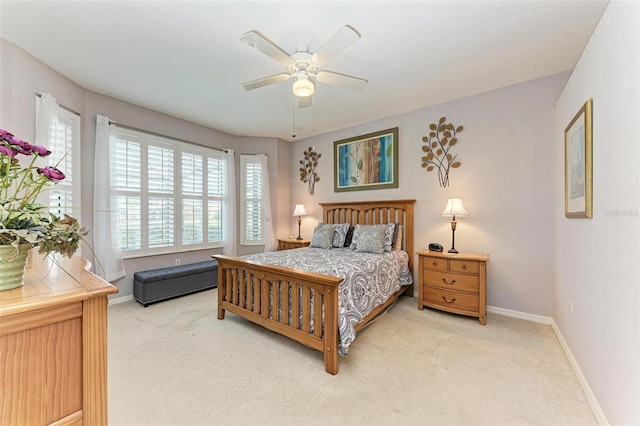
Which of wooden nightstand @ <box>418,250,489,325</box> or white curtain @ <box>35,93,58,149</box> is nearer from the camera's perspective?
white curtain @ <box>35,93,58,149</box>

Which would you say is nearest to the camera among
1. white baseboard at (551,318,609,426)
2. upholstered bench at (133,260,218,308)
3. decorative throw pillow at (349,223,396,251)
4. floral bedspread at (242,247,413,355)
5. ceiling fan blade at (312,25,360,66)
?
white baseboard at (551,318,609,426)

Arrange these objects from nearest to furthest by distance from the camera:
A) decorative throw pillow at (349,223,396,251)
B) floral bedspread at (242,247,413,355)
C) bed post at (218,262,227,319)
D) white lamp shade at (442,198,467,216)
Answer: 1. floral bedspread at (242,247,413,355)
2. bed post at (218,262,227,319)
3. white lamp shade at (442,198,467,216)
4. decorative throw pillow at (349,223,396,251)

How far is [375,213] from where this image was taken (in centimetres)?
421

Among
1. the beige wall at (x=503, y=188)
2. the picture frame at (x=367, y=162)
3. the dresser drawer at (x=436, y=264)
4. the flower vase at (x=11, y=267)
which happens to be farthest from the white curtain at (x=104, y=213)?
the beige wall at (x=503, y=188)

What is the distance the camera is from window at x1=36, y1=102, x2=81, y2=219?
288 cm

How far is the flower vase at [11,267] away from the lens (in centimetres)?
84

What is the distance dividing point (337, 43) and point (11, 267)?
2.06 meters

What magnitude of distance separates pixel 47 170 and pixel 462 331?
338 cm

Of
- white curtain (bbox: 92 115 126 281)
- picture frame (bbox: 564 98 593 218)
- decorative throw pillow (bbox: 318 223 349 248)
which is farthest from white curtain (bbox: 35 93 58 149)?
picture frame (bbox: 564 98 593 218)

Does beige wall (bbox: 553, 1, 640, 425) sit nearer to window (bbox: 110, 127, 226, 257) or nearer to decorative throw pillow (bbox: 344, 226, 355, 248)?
decorative throw pillow (bbox: 344, 226, 355, 248)

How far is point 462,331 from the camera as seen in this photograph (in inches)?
110

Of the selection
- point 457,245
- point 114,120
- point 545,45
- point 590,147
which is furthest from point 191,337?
point 545,45

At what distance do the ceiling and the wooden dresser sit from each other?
2.07 meters

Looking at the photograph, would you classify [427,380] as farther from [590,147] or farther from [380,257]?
[590,147]
